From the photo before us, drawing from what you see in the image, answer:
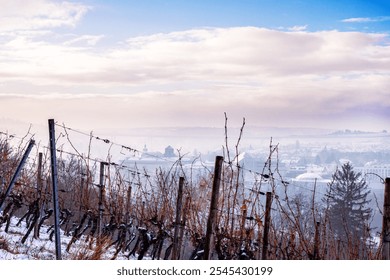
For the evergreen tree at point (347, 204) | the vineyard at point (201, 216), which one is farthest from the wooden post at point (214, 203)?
the evergreen tree at point (347, 204)

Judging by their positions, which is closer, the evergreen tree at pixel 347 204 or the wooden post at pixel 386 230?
the wooden post at pixel 386 230

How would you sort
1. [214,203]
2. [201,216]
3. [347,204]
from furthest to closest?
[347,204] < [201,216] < [214,203]

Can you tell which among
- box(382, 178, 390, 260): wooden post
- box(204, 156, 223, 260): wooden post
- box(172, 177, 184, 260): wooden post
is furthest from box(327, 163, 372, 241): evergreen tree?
box(204, 156, 223, 260): wooden post

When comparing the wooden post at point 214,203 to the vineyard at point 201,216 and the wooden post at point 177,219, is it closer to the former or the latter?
the vineyard at point 201,216

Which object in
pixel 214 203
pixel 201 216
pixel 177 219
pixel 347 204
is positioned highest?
pixel 214 203

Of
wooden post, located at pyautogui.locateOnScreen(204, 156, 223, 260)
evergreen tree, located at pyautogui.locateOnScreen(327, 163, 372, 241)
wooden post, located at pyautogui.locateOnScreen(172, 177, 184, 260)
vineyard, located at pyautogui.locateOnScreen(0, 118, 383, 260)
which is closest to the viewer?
wooden post, located at pyautogui.locateOnScreen(204, 156, 223, 260)

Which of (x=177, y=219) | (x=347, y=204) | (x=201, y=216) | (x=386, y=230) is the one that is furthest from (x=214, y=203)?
(x=347, y=204)

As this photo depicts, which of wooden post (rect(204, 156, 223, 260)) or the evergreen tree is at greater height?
wooden post (rect(204, 156, 223, 260))

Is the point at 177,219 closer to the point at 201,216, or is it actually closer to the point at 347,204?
the point at 201,216

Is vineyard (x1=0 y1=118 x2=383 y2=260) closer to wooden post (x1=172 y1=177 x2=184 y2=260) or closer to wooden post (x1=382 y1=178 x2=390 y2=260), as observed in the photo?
wooden post (x1=172 y1=177 x2=184 y2=260)

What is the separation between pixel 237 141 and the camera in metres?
6.88
